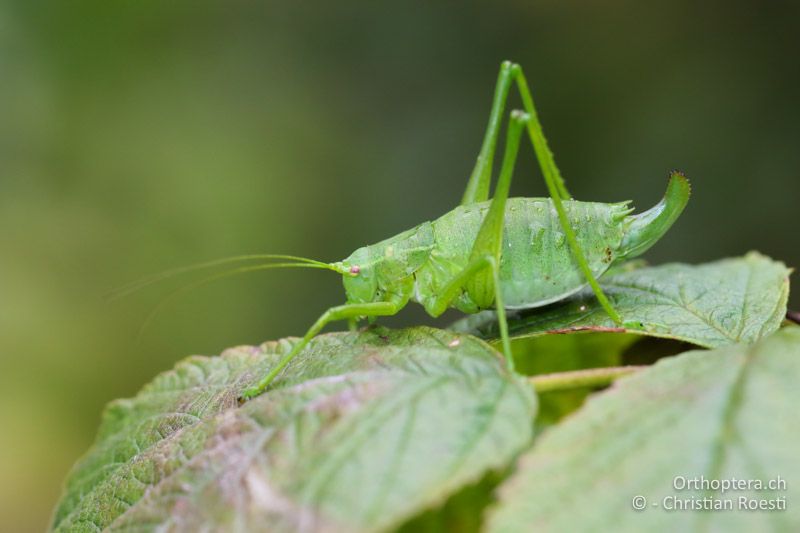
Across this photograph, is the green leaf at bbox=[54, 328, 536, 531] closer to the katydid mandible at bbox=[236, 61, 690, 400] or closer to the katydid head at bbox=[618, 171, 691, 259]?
the katydid mandible at bbox=[236, 61, 690, 400]

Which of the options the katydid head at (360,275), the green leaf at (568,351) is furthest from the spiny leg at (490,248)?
the katydid head at (360,275)

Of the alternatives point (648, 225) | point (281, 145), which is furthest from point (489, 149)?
point (281, 145)

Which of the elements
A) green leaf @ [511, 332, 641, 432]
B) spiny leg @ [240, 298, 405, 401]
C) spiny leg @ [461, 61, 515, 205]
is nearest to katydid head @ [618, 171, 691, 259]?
green leaf @ [511, 332, 641, 432]

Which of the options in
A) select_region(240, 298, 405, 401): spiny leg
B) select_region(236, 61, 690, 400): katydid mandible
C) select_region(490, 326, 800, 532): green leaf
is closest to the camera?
select_region(490, 326, 800, 532): green leaf

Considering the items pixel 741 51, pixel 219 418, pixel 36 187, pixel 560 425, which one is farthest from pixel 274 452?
pixel 741 51

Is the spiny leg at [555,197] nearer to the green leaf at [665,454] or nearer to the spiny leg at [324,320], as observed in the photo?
the spiny leg at [324,320]

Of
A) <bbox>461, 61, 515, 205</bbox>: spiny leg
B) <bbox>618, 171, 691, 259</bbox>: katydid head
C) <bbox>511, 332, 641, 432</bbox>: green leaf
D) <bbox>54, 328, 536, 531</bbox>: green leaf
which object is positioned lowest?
<bbox>511, 332, 641, 432</bbox>: green leaf
